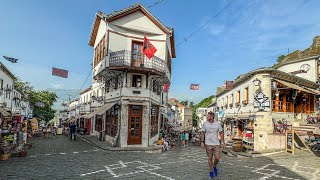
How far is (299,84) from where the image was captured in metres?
21.5

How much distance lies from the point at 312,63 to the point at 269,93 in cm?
1064

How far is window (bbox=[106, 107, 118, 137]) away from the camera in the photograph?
2012 cm

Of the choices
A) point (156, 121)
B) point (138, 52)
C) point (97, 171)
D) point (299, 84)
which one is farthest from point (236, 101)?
point (97, 171)

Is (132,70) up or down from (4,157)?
up

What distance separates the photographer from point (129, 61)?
63.1 ft

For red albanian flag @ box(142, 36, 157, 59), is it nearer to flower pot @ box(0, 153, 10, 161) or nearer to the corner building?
the corner building

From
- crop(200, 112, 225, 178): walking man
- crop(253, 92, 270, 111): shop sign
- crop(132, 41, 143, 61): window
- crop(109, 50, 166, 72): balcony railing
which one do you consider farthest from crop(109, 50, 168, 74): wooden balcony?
crop(200, 112, 225, 178): walking man

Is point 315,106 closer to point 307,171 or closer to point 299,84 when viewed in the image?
point 299,84

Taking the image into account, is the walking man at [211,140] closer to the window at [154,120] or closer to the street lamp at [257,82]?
the street lamp at [257,82]

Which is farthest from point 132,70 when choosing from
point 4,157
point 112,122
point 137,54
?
point 4,157

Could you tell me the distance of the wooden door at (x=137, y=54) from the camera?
65.1 ft

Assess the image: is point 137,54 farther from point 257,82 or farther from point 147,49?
point 257,82

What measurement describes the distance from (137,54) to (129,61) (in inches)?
51.7

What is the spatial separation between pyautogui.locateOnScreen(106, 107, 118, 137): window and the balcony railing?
13.0ft
